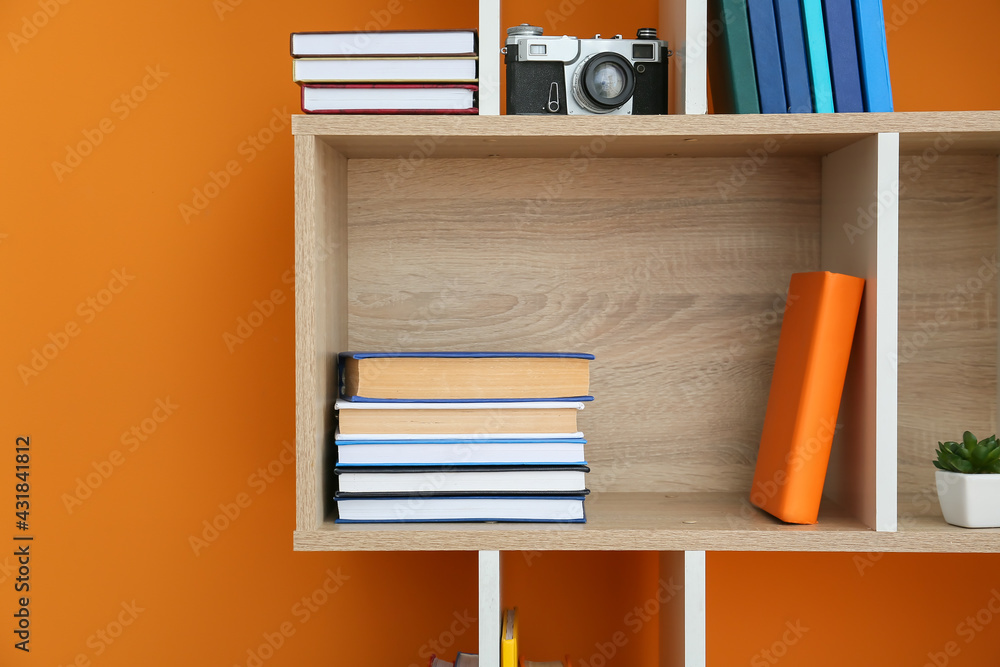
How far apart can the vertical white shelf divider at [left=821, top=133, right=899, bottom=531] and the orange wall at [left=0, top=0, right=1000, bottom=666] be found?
33 cm

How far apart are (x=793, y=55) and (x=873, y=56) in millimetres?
95

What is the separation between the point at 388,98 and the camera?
92cm

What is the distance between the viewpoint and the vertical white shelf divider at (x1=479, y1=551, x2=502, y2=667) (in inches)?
36.9

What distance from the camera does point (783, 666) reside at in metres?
1.22

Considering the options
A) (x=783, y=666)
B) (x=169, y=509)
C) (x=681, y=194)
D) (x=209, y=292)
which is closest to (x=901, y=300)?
(x=681, y=194)

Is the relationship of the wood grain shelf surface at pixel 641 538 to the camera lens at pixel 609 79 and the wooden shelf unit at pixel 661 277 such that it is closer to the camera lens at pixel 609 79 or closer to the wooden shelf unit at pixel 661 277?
the wooden shelf unit at pixel 661 277

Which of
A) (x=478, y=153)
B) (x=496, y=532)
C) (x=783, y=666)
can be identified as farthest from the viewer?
(x=783, y=666)

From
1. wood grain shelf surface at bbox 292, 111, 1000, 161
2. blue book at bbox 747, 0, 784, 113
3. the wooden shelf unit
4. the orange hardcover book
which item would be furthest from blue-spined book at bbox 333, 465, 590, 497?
blue book at bbox 747, 0, 784, 113

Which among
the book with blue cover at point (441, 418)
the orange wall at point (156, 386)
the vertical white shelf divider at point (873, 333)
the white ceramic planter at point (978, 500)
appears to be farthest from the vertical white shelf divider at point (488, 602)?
the white ceramic planter at point (978, 500)

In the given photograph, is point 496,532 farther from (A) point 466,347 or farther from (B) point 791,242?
(B) point 791,242

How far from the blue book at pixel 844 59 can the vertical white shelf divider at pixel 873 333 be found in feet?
0.18

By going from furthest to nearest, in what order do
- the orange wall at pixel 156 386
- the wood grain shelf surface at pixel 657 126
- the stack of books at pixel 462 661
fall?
1. the orange wall at pixel 156 386
2. the stack of books at pixel 462 661
3. the wood grain shelf surface at pixel 657 126

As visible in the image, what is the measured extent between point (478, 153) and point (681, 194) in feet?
1.03

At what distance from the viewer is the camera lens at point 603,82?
966 millimetres
